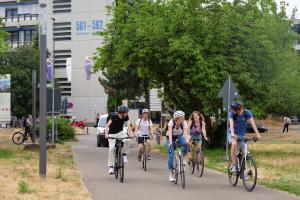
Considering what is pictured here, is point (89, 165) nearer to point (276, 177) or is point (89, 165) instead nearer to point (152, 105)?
point (276, 177)

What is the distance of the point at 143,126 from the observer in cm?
1734

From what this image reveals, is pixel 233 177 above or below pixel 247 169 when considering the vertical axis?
below

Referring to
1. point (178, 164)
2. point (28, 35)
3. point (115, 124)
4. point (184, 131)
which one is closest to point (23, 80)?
point (28, 35)

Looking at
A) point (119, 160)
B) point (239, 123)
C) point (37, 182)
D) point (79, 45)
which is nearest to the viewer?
point (239, 123)

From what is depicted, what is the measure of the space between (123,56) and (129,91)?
37555mm

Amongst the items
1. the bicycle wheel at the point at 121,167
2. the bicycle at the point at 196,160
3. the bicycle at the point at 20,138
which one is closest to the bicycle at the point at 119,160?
the bicycle wheel at the point at 121,167

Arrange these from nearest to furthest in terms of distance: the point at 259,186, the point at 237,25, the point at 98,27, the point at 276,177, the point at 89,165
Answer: the point at 259,186
the point at 276,177
the point at 89,165
the point at 237,25
the point at 98,27

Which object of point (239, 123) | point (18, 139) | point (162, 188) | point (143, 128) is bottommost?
point (18, 139)

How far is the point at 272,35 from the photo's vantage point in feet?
78.0

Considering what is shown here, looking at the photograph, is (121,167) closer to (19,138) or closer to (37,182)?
(37,182)

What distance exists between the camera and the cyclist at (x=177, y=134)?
42.5ft

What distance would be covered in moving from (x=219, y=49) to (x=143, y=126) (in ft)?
22.5

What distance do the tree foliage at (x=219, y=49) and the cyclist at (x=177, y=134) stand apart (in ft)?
30.2

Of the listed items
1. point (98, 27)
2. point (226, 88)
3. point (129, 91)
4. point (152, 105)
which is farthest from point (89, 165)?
point (98, 27)
